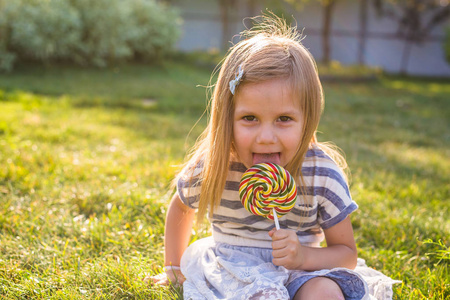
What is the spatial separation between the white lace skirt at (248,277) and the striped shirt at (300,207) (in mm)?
70

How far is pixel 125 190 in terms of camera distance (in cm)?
288

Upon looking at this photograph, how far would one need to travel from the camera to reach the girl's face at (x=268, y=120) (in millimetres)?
1721

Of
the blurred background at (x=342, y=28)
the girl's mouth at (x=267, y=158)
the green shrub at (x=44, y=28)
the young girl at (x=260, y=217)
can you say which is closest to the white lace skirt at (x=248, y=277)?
the young girl at (x=260, y=217)

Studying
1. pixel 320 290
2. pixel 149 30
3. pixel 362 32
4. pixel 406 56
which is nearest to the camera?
pixel 320 290

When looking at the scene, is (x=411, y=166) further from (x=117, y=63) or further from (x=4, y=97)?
(x=117, y=63)

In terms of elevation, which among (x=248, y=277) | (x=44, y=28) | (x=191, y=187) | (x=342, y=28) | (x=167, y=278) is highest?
(x=44, y=28)

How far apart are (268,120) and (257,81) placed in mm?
156

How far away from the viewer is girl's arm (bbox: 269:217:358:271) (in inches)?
66.9

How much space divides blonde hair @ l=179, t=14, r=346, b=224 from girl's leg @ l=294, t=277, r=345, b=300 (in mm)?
411

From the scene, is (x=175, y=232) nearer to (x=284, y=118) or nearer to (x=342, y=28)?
(x=284, y=118)

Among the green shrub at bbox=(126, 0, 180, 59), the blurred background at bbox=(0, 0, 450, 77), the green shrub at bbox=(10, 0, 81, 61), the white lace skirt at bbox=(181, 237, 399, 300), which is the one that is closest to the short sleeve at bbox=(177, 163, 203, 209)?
the white lace skirt at bbox=(181, 237, 399, 300)

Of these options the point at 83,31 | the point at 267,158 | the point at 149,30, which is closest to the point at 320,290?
the point at 267,158

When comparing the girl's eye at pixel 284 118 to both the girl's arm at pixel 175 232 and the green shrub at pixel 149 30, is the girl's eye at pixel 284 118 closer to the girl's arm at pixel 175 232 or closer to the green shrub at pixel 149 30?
the girl's arm at pixel 175 232

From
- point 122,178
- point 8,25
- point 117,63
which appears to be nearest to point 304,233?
point 122,178
